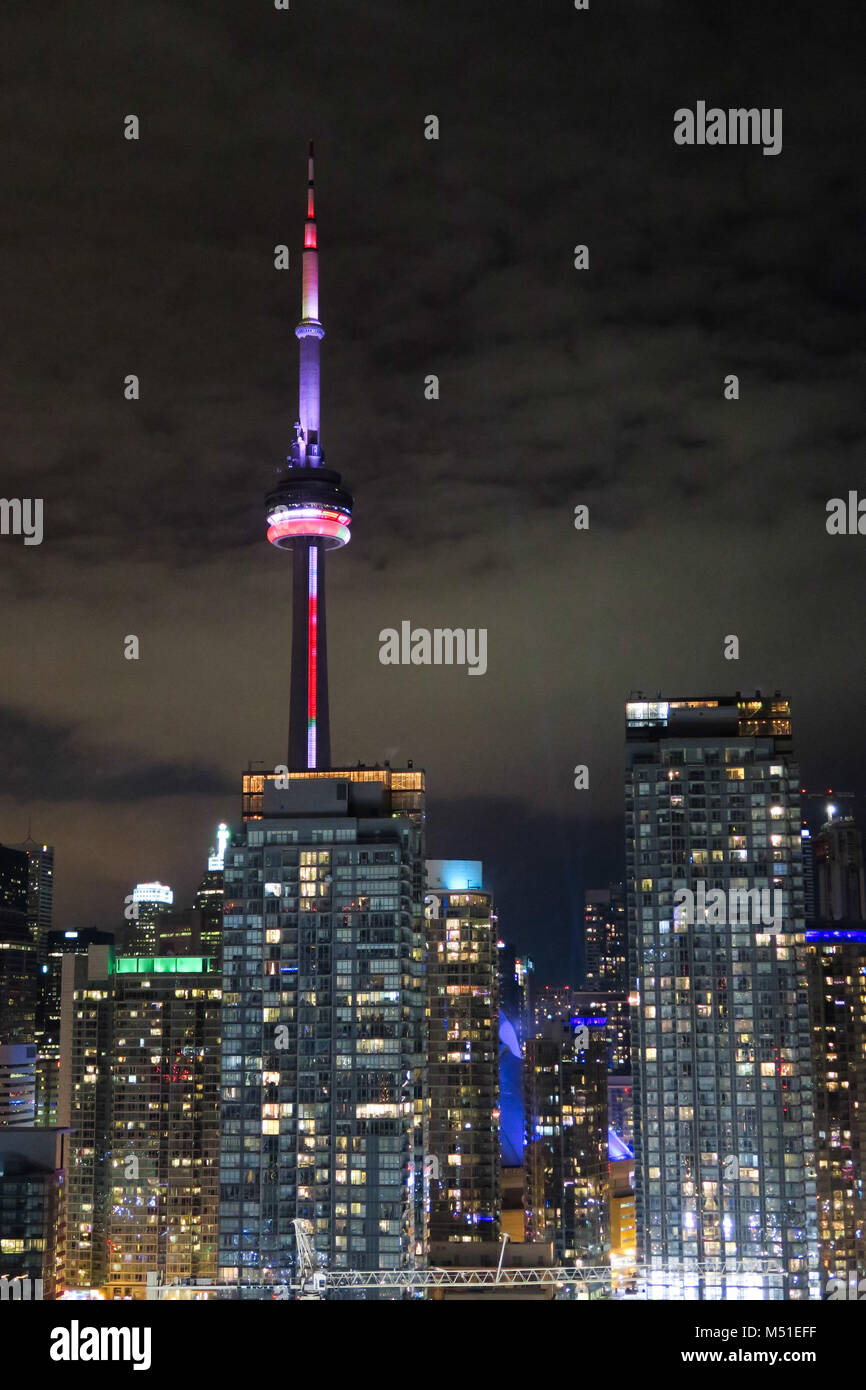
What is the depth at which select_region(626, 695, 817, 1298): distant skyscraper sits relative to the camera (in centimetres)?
8575

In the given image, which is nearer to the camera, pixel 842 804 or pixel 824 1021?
pixel 824 1021

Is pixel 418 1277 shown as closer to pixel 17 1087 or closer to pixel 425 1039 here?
pixel 425 1039

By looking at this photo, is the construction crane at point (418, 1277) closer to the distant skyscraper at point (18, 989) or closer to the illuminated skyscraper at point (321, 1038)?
the illuminated skyscraper at point (321, 1038)

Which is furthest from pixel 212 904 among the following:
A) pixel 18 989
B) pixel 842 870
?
pixel 842 870

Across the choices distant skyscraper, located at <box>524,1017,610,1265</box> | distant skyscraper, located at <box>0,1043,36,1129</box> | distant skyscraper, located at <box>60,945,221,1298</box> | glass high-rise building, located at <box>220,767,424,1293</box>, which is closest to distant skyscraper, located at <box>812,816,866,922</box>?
distant skyscraper, located at <box>524,1017,610,1265</box>

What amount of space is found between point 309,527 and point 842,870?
244 ft

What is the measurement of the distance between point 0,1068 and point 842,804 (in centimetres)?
9601

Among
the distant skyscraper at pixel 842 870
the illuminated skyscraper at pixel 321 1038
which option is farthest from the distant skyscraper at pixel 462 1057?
the distant skyscraper at pixel 842 870

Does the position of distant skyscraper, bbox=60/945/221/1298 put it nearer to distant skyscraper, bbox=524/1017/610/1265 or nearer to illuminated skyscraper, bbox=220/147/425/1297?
distant skyscraper, bbox=524/1017/610/1265

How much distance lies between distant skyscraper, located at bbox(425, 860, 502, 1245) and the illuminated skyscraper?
136 ft

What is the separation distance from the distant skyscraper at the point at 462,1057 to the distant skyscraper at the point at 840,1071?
27014mm
